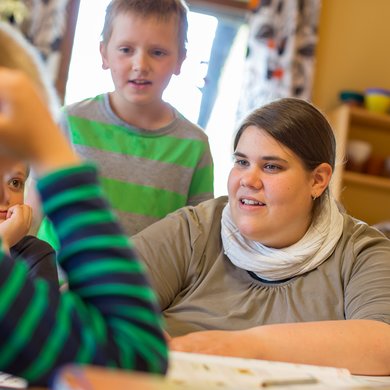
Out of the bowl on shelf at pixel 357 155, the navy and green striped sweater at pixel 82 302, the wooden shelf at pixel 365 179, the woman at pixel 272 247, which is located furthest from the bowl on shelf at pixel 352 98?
the navy and green striped sweater at pixel 82 302

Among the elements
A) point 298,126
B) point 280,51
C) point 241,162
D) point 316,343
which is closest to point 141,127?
point 241,162

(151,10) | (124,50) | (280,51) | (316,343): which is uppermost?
(280,51)

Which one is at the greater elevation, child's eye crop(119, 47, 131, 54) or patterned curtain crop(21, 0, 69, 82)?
patterned curtain crop(21, 0, 69, 82)

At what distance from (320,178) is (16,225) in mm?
751

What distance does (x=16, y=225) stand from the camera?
1.27 meters

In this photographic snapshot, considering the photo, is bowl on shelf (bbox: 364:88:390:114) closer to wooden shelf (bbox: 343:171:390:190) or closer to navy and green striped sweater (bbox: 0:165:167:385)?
wooden shelf (bbox: 343:171:390:190)

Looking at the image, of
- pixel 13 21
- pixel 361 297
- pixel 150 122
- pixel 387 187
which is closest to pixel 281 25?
pixel 387 187

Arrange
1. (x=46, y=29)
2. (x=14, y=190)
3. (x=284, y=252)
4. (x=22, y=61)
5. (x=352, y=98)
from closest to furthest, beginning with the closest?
(x=22, y=61) < (x=14, y=190) < (x=284, y=252) < (x=46, y=29) < (x=352, y=98)

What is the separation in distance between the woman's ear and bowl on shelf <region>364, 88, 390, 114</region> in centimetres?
293

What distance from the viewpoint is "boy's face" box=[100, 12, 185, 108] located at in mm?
1881

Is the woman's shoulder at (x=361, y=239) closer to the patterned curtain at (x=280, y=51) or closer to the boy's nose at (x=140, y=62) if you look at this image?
Answer: the boy's nose at (x=140, y=62)

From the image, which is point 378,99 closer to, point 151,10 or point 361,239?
point 151,10

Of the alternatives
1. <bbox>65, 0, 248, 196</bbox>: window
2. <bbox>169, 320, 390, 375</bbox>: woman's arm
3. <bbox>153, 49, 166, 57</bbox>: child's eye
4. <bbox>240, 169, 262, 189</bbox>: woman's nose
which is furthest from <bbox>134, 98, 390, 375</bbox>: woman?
<bbox>65, 0, 248, 196</bbox>: window

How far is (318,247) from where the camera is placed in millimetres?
1570
